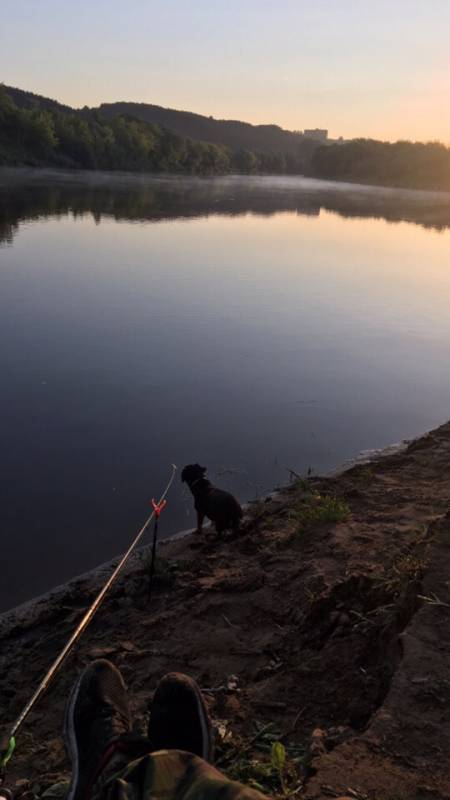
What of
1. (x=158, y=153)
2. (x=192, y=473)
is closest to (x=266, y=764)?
(x=192, y=473)

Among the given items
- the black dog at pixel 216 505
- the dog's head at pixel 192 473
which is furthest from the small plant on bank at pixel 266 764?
the dog's head at pixel 192 473

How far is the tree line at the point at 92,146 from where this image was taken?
9269 cm

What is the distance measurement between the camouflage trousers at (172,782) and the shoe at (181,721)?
0.58 m

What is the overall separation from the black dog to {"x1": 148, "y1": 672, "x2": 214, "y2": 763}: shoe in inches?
151

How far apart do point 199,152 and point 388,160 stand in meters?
49.8

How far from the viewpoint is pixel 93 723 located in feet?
10.1

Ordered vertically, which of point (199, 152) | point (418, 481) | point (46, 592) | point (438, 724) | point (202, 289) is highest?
point (199, 152)

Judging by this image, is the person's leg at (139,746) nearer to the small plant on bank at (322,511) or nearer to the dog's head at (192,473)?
the small plant on bank at (322,511)

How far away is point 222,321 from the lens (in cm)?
1634

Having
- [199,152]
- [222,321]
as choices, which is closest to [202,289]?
[222,321]

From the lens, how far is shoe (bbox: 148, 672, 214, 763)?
2.84 m

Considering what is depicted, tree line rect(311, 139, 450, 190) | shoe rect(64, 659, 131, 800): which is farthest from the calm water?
tree line rect(311, 139, 450, 190)

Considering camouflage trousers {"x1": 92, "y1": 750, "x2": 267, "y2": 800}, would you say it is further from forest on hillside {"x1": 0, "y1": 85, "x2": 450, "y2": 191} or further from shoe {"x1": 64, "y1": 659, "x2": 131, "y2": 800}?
forest on hillside {"x1": 0, "y1": 85, "x2": 450, "y2": 191}

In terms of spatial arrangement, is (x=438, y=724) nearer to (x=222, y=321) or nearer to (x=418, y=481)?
(x=418, y=481)
